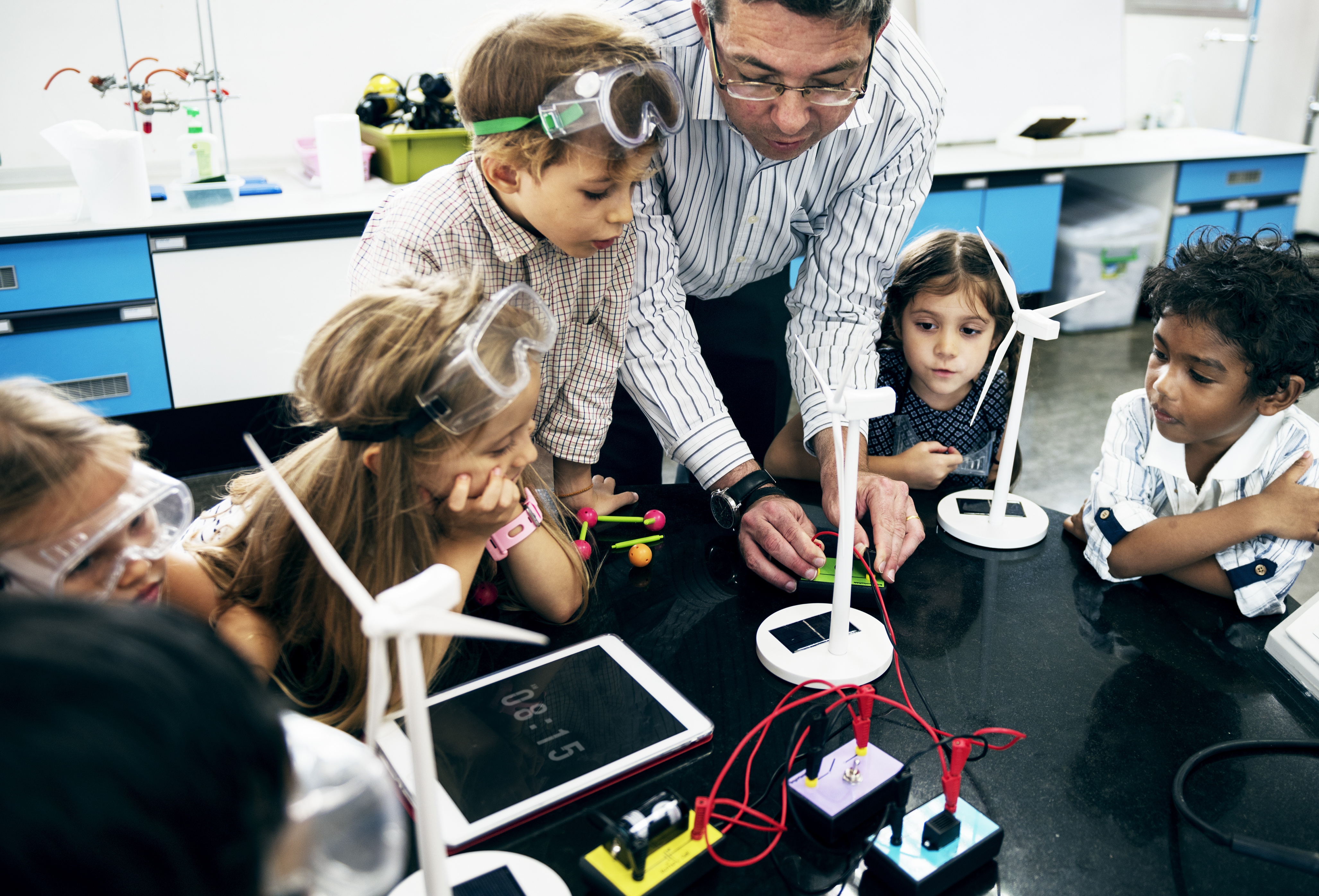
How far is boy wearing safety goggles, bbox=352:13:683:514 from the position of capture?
1260 millimetres

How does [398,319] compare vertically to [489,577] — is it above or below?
above

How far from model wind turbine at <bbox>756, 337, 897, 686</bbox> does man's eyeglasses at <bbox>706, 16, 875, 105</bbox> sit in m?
0.44

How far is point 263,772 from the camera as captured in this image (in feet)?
1.41

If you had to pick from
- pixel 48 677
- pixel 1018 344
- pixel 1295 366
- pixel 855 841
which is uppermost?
pixel 48 677

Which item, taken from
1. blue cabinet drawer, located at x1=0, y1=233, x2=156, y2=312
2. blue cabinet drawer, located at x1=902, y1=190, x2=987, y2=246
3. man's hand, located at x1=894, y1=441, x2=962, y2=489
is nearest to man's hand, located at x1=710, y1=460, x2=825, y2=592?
man's hand, located at x1=894, y1=441, x2=962, y2=489

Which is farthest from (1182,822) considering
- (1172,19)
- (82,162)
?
(1172,19)

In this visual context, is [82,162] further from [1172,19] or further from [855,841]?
[1172,19]

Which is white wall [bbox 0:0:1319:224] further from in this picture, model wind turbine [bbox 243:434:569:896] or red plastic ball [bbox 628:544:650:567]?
model wind turbine [bbox 243:434:569:896]

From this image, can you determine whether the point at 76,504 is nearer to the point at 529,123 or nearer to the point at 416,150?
the point at 529,123

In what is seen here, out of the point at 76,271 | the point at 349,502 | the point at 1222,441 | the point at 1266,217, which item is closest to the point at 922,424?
the point at 1222,441

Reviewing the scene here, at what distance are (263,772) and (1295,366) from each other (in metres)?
1.42

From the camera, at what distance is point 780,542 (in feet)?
4.28

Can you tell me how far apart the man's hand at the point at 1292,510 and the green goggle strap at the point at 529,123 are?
3.44 ft

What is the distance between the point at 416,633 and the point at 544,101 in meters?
0.86
